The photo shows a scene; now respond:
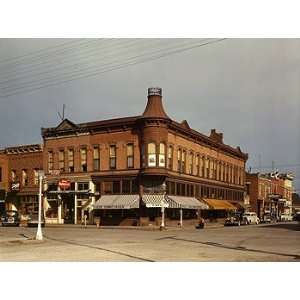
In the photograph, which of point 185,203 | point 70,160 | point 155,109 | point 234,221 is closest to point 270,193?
point 234,221

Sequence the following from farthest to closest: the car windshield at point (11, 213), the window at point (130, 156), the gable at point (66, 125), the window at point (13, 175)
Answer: the window at point (13, 175) < the gable at point (66, 125) < the car windshield at point (11, 213) < the window at point (130, 156)

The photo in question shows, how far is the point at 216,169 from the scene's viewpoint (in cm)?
5575

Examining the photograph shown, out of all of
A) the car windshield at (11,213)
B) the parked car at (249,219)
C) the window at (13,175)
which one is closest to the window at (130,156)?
the car windshield at (11,213)

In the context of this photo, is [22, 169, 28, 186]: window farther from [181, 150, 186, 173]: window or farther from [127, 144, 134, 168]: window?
[181, 150, 186, 173]: window

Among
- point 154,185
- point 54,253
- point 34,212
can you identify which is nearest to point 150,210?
point 154,185

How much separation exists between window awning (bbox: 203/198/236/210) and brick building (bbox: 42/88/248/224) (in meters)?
0.17

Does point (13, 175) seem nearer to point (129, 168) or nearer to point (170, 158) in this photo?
point (129, 168)

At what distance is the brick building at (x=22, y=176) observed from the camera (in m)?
51.1

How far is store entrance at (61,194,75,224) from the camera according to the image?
48438mm

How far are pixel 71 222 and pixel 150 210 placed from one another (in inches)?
358

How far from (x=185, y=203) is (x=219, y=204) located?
10145 millimetres

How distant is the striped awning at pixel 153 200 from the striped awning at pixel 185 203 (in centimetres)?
88

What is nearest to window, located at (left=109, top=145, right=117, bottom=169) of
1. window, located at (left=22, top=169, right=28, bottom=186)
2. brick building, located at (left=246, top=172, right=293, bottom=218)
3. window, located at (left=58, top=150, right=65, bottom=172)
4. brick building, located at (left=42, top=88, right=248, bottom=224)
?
brick building, located at (left=42, top=88, right=248, bottom=224)

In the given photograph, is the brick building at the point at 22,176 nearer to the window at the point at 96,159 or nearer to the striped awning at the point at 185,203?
the window at the point at 96,159
